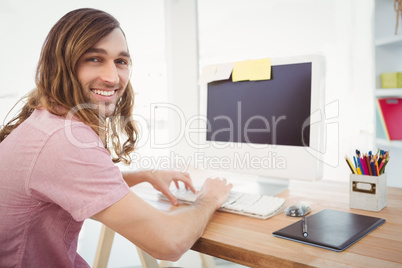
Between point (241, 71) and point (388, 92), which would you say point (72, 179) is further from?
point (388, 92)

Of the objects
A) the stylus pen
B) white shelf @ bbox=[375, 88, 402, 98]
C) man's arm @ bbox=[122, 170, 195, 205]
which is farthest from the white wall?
the stylus pen

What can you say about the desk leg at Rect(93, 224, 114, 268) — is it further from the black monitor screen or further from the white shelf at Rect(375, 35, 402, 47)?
the white shelf at Rect(375, 35, 402, 47)

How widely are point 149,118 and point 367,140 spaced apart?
4.20ft

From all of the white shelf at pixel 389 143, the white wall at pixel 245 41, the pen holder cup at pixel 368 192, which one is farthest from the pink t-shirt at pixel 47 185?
the white shelf at pixel 389 143

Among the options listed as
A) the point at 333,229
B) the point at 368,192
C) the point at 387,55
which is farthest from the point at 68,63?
the point at 387,55

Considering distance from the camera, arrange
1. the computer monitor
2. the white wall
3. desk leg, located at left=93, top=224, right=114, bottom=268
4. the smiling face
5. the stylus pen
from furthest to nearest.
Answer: the white wall < desk leg, located at left=93, top=224, right=114, bottom=268 < the computer monitor < the smiling face < the stylus pen

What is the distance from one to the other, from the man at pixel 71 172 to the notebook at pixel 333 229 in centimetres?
23

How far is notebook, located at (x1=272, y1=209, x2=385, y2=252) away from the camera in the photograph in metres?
0.77

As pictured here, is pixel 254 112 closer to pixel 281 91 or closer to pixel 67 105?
pixel 281 91

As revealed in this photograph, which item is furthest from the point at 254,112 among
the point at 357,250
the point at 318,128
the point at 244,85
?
the point at 357,250

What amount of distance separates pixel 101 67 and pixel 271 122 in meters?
0.59

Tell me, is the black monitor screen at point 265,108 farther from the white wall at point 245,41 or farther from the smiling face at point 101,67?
the white wall at point 245,41

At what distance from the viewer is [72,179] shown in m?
0.72

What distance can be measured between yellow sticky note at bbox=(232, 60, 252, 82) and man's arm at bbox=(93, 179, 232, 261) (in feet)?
1.95
